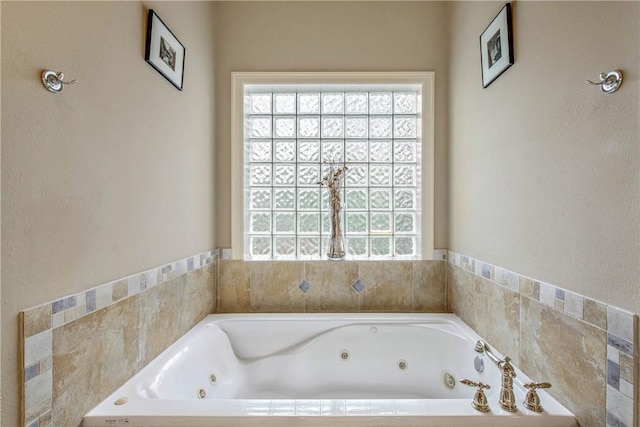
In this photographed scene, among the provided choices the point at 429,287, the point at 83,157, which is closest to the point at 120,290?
the point at 83,157

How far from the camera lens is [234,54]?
2025mm

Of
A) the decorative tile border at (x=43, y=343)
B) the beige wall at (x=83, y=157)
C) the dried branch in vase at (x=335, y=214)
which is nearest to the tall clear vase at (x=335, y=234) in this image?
the dried branch in vase at (x=335, y=214)

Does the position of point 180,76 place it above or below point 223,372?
above

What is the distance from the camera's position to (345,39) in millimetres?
2008

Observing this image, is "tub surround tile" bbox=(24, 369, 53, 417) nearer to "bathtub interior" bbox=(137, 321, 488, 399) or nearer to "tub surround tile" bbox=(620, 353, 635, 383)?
"bathtub interior" bbox=(137, 321, 488, 399)

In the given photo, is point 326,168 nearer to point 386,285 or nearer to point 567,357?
point 386,285

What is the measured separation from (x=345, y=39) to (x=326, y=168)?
0.86 metres

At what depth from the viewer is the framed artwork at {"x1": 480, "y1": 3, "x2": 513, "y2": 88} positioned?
130 cm

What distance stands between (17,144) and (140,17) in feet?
2.60

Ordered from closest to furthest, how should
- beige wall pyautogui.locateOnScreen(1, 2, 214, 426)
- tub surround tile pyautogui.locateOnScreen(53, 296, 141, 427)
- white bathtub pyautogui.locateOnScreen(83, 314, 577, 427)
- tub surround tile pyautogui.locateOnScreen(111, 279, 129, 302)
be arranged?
1. beige wall pyautogui.locateOnScreen(1, 2, 214, 426)
2. tub surround tile pyautogui.locateOnScreen(53, 296, 141, 427)
3. tub surround tile pyautogui.locateOnScreen(111, 279, 129, 302)
4. white bathtub pyautogui.locateOnScreen(83, 314, 577, 427)

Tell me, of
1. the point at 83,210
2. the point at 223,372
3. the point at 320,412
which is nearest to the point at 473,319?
the point at 320,412

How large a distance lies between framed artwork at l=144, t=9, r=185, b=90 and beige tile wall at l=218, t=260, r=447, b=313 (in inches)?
48.6

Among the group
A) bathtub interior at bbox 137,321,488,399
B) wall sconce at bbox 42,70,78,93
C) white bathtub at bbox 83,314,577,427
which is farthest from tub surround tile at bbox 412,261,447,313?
wall sconce at bbox 42,70,78,93

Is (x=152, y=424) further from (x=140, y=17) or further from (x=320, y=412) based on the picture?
(x=140, y=17)
